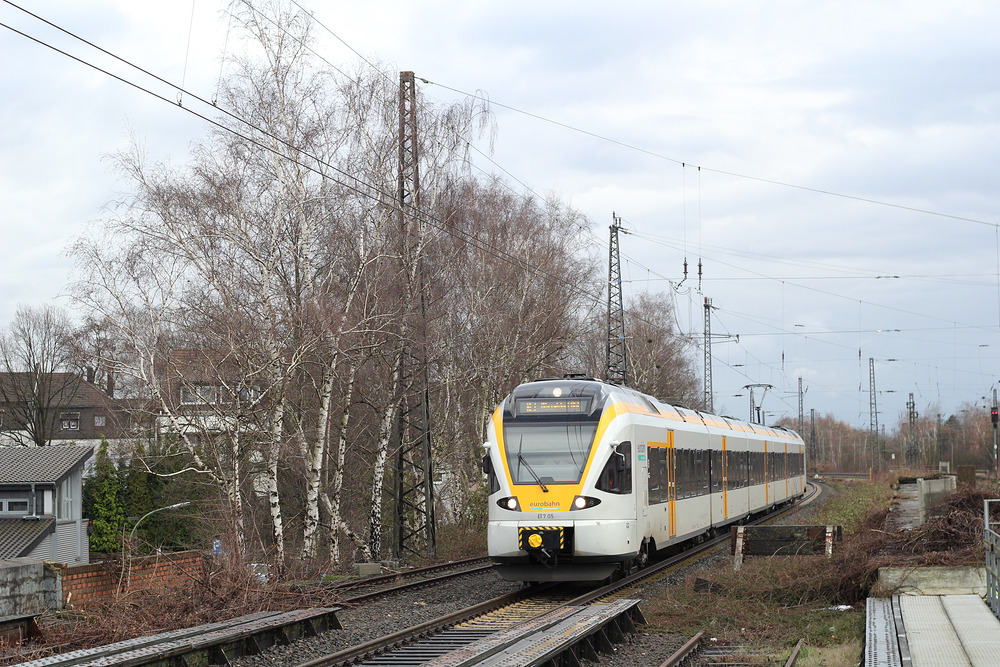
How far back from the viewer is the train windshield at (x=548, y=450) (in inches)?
620

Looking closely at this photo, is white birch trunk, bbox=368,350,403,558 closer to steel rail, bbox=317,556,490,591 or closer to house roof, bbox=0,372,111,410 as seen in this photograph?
steel rail, bbox=317,556,490,591

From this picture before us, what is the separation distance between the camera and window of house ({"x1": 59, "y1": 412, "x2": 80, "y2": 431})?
7419 cm

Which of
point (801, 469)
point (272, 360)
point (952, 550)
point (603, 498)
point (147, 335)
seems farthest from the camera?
point (801, 469)

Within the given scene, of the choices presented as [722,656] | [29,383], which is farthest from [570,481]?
[29,383]

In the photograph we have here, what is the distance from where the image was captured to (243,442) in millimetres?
28984

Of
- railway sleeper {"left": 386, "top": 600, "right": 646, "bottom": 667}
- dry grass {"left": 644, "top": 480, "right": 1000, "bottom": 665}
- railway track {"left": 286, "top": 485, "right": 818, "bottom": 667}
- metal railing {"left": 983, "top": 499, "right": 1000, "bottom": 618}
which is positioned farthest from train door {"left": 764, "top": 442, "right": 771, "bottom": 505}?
metal railing {"left": 983, "top": 499, "right": 1000, "bottom": 618}

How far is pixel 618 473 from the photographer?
1587 centimetres

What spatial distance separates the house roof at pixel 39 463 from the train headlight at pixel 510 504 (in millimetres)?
37923

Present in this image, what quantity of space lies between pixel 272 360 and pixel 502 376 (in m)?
14.0

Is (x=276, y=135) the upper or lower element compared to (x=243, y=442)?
upper

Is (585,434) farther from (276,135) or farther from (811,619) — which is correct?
(276,135)

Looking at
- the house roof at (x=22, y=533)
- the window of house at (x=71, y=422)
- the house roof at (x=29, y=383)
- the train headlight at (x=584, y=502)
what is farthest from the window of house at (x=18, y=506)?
the train headlight at (x=584, y=502)

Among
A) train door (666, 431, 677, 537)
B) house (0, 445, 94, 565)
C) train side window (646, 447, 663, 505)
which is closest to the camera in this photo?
train side window (646, 447, 663, 505)

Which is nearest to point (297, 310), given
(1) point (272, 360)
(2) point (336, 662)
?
(1) point (272, 360)
